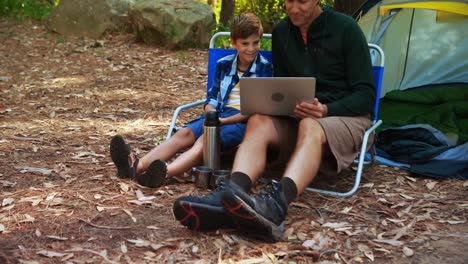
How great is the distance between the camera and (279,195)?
Result: 2801 millimetres

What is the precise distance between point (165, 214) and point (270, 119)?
88 cm

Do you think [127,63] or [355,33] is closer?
[355,33]

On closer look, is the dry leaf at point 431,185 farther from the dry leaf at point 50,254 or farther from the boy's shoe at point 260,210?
the dry leaf at point 50,254

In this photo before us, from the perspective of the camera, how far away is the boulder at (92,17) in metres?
9.45

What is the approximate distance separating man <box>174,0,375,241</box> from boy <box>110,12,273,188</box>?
0.58ft

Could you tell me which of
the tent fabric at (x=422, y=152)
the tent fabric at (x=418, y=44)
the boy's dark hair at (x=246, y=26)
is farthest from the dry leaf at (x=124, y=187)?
the tent fabric at (x=418, y=44)

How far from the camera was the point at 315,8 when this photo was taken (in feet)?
11.6

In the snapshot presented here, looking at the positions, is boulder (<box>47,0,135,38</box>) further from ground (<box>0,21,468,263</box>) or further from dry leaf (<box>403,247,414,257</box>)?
dry leaf (<box>403,247,414,257</box>)

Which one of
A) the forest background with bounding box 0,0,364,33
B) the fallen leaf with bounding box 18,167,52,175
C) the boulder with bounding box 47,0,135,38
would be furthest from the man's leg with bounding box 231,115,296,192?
the boulder with bounding box 47,0,135,38

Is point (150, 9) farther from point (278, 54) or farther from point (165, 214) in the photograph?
point (165, 214)

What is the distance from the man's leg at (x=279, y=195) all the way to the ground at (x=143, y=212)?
0.12 meters

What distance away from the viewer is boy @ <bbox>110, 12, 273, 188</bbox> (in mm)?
3492

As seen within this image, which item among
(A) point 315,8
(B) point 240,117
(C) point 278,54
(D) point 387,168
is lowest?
(D) point 387,168

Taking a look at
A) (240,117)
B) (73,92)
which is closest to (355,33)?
(240,117)
